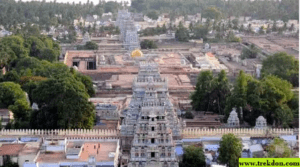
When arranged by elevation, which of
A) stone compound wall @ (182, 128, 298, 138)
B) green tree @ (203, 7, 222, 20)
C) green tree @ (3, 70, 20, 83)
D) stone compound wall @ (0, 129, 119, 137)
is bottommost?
stone compound wall @ (0, 129, 119, 137)

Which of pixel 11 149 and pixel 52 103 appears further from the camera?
pixel 52 103

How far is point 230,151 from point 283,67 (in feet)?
77.0

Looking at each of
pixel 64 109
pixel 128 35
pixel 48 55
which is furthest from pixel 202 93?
pixel 128 35

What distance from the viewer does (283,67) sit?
4966 cm

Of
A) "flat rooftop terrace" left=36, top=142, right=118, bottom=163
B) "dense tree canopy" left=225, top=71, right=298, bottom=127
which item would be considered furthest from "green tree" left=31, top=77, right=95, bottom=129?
"dense tree canopy" left=225, top=71, right=298, bottom=127

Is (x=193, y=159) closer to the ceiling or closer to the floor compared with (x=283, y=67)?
closer to the floor

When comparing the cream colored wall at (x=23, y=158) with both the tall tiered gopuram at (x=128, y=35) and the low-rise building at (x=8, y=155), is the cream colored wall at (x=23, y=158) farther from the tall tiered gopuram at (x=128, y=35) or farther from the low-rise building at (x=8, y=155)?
the tall tiered gopuram at (x=128, y=35)

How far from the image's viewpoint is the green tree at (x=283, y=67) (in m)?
48.0

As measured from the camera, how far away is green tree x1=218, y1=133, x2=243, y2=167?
27766mm

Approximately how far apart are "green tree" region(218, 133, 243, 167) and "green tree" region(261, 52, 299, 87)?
2095cm

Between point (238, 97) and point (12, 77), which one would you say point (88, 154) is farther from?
point (12, 77)

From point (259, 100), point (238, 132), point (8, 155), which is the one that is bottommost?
point (8, 155)

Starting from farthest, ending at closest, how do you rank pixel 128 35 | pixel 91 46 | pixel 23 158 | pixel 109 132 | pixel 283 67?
pixel 91 46
pixel 128 35
pixel 283 67
pixel 109 132
pixel 23 158

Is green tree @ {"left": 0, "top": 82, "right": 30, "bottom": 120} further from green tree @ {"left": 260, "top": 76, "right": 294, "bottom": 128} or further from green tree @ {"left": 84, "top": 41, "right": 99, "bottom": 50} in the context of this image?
green tree @ {"left": 84, "top": 41, "right": 99, "bottom": 50}
